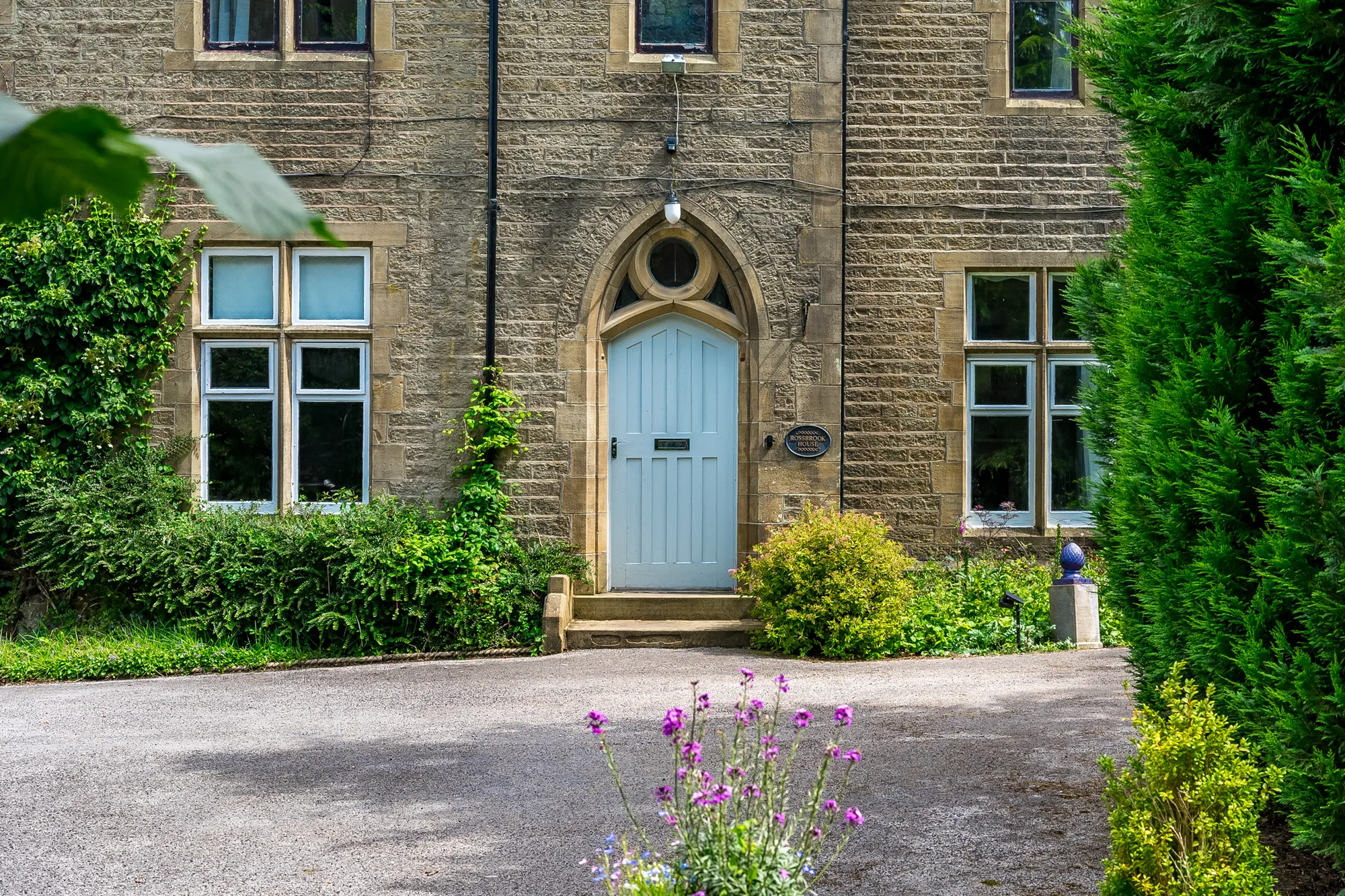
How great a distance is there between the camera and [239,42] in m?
10.0

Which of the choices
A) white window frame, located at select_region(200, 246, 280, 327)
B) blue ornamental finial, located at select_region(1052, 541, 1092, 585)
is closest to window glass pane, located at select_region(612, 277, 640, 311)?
white window frame, located at select_region(200, 246, 280, 327)

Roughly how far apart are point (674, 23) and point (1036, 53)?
3.11 meters

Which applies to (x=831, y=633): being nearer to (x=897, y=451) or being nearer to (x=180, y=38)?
(x=897, y=451)

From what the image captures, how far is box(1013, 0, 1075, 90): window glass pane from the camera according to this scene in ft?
34.0

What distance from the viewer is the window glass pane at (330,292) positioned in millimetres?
9945

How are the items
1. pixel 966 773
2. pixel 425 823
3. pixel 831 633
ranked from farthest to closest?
1. pixel 831 633
2. pixel 966 773
3. pixel 425 823

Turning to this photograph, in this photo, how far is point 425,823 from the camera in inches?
185

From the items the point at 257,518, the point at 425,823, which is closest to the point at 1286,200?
the point at 425,823

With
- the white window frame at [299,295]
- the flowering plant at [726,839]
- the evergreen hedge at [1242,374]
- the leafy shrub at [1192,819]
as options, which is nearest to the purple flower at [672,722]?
the flowering plant at [726,839]

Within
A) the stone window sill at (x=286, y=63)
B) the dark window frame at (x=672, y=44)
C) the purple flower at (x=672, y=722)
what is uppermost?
the dark window frame at (x=672, y=44)

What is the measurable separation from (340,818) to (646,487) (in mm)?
5471

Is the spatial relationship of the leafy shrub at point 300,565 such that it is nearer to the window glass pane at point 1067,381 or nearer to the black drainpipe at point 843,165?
the black drainpipe at point 843,165

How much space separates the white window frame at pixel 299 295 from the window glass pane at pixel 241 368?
0.42m

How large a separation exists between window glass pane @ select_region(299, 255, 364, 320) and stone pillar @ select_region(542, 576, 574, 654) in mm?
2771
